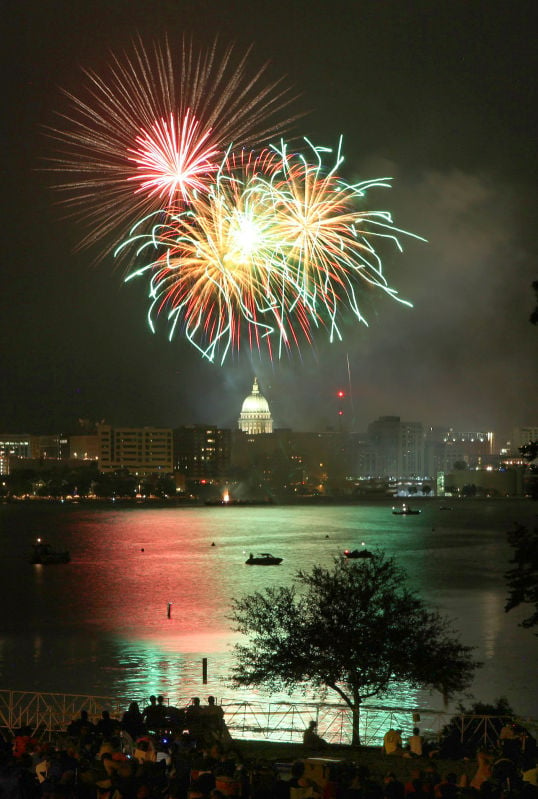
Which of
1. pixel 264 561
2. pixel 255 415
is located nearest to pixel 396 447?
pixel 255 415

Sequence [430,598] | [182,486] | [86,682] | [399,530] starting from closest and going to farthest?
[86,682]
[430,598]
[399,530]
[182,486]

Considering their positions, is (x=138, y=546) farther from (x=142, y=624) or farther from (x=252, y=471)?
(x=252, y=471)

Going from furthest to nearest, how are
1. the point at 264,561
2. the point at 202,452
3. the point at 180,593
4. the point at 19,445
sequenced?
1. the point at 19,445
2. the point at 202,452
3. the point at 264,561
4. the point at 180,593

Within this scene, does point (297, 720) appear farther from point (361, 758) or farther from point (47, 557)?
point (47, 557)

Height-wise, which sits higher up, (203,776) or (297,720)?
(203,776)

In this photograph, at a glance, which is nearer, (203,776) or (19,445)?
(203,776)

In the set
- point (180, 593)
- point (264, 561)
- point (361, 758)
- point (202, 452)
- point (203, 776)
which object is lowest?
point (180, 593)

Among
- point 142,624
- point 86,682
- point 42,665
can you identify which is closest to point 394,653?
point 86,682

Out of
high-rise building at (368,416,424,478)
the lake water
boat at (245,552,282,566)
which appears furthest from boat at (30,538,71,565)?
high-rise building at (368,416,424,478)
